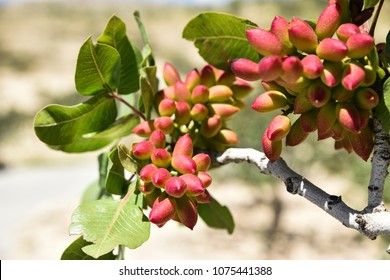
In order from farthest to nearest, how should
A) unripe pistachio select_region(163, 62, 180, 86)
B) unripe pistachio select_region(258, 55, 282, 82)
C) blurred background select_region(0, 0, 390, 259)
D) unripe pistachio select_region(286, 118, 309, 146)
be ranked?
1. blurred background select_region(0, 0, 390, 259)
2. unripe pistachio select_region(163, 62, 180, 86)
3. unripe pistachio select_region(286, 118, 309, 146)
4. unripe pistachio select_region(258, 55, 282, 82)

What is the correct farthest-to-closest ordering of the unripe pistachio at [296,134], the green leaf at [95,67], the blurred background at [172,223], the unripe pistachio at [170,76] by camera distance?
the blurred background at [172,223], the unripe pistachio at [170,76], the green leaf at [95,67], the unripe pistachio at [296,134]

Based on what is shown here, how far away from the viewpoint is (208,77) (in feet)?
2.66

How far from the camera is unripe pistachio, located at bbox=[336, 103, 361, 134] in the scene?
559mm

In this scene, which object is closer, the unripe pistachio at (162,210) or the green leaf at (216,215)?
the unripe pistachio at (162,210)

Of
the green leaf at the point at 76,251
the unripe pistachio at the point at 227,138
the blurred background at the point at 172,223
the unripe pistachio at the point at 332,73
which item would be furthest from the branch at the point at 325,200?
the blurred background at the point at 172,223

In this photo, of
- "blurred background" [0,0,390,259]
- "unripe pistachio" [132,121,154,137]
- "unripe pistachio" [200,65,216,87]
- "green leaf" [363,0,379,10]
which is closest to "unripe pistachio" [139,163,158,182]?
"unripe pistachio" [132,121,154,137]

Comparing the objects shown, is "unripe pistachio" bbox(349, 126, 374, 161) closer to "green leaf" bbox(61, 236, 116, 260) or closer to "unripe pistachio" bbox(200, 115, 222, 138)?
"unripe pistachio" bbox(200, 115, 222, 138)

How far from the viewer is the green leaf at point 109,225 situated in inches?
26.0

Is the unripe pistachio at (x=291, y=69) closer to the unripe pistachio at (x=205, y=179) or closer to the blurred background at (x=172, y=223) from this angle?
the unripe pistachio at (x=205, y=179)

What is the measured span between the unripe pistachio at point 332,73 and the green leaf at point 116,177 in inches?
12.2

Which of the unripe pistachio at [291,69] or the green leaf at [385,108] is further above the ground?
the unripe pistachio at [291,69]

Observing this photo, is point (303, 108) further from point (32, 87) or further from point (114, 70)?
point (32, 87)

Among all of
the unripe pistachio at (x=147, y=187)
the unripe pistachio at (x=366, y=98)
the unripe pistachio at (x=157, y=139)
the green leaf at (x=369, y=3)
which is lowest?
the unripe pistachio at (x=147, y=187)

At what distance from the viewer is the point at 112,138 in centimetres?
87
